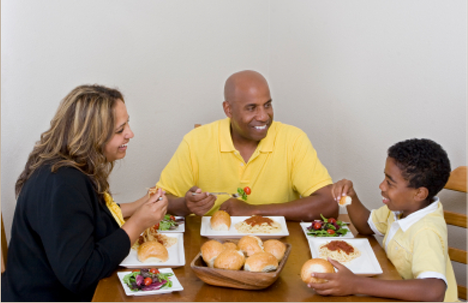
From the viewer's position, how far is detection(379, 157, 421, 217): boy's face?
197cm

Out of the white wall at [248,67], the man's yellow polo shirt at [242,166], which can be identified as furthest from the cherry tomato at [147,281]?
the white wall at [248,67]

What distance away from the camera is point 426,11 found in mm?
2652

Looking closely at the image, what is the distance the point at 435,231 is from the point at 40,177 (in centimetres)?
154

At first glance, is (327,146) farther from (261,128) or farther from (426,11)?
(426,11)

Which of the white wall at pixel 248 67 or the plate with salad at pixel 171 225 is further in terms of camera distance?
the white wall at pixel 248 67

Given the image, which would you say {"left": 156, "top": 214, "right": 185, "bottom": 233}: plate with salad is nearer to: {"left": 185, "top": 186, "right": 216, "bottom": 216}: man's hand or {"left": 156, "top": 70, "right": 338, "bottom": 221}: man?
{"left": 185, "top": 186, "right": 216, "bottom": 216}: man's hand

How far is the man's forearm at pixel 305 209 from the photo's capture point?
2.46 m

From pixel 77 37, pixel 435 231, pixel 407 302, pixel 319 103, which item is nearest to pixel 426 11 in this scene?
pixel 319 103

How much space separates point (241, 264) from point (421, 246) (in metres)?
0.70

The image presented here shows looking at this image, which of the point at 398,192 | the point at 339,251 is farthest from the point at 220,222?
the point at 398,192

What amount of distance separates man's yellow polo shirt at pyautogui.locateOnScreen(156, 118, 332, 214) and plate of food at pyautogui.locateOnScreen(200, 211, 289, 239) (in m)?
0.49

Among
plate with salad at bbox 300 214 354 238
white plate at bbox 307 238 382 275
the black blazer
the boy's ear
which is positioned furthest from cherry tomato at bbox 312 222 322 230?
the black blazer

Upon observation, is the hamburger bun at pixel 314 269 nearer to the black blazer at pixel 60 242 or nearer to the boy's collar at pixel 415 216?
the boy's collar at pixel 415 216

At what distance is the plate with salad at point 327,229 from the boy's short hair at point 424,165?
42cm
